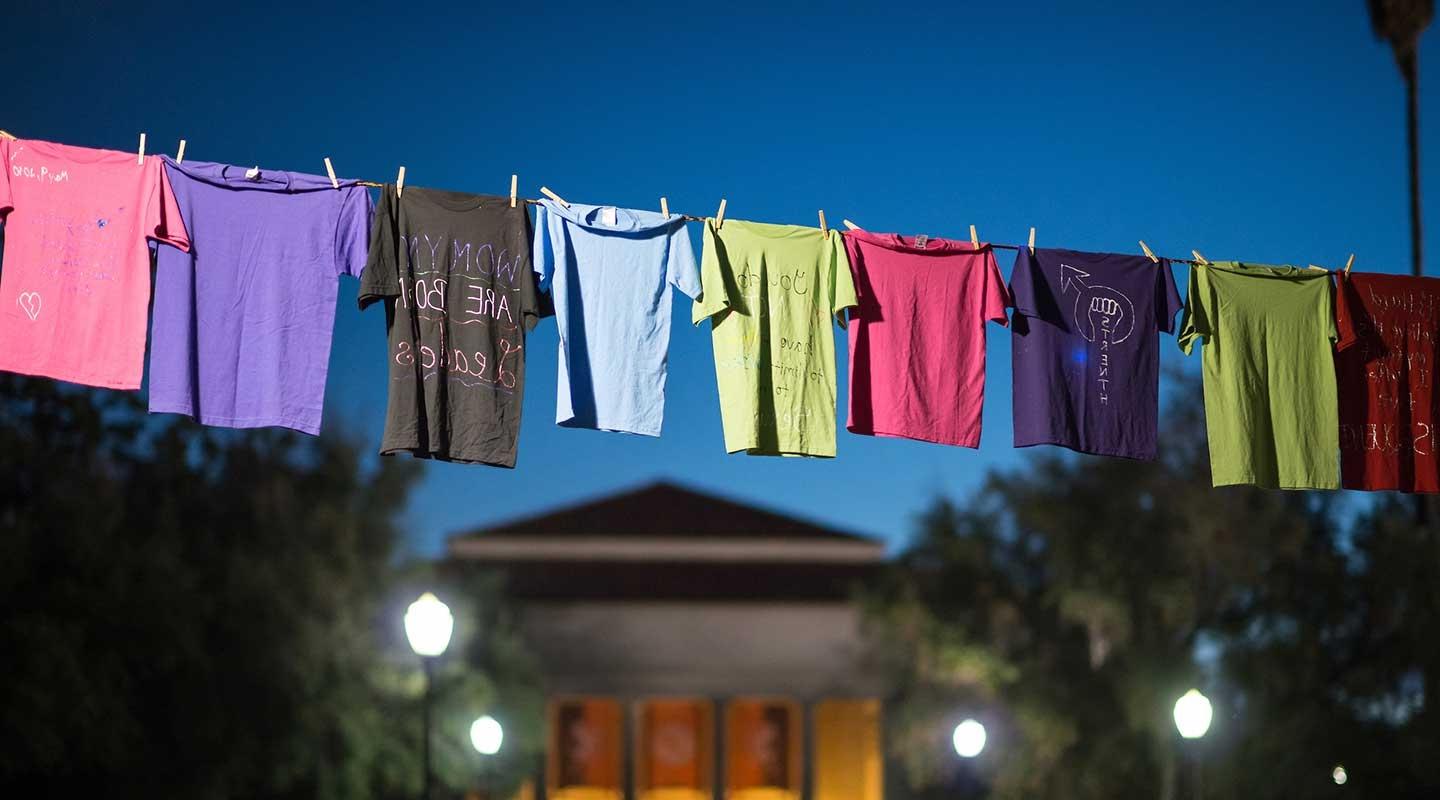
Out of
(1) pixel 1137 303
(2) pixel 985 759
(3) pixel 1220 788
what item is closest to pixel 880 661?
(2) pixel 985 759

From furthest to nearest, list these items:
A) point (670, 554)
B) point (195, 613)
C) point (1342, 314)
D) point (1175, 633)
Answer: point (670, 554)
point (1175, 633)
point (195, 613)
point (1342, 314)

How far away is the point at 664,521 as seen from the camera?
4872cm

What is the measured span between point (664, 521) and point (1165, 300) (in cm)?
3817

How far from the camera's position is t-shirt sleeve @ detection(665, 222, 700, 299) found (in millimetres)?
10227

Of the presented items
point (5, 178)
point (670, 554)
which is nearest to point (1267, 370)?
point (5, 178)

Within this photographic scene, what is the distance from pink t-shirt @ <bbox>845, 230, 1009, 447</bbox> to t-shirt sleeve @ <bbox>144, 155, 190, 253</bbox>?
3.90 m

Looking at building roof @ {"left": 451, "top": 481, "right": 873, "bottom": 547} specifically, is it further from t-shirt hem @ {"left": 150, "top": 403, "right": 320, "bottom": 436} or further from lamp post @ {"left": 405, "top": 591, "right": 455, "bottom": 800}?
t-shirt hem @ {"left": 150, "top": 403, "right": 320, "bottom": 436}

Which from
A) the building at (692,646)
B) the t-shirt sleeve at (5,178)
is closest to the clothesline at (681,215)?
the t-shirt sleeve at (5,178)

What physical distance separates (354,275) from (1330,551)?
24.5m

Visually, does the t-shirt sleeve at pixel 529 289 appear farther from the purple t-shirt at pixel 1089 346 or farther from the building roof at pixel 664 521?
the building roof at pixel 664 521

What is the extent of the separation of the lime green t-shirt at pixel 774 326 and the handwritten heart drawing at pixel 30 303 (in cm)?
365

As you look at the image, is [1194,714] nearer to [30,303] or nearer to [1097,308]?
[1097,308]

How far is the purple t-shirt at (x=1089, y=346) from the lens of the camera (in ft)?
35.2

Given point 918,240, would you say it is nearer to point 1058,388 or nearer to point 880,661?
point 1058,388
